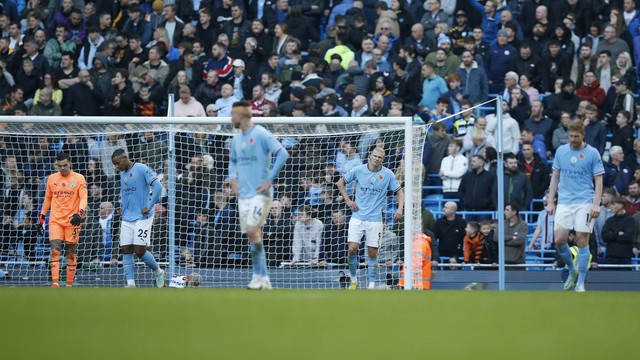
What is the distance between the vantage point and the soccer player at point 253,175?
12938mm

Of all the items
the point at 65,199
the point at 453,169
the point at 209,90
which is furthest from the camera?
the point at 209,90

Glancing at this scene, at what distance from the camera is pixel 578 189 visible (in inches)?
573

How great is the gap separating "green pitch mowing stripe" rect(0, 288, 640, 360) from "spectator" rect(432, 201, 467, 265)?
6.74 metres

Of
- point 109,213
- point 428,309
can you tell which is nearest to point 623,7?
point 109,213

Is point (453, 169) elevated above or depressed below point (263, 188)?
above

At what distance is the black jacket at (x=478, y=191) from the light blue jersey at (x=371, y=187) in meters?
3.68

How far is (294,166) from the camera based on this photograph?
1845 cm

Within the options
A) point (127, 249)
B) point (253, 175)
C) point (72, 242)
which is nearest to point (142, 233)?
point (127, 249)

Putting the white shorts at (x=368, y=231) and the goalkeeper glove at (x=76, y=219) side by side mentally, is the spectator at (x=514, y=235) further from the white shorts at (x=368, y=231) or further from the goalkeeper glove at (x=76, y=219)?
the goalkeeper glove at (x=76, y=219)

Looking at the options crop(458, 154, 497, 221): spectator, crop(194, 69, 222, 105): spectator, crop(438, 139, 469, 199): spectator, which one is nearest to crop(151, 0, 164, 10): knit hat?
crop(194, 69, 222, 105): spectator

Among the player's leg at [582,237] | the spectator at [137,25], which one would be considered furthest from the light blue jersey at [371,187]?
the spectator at [137,25]

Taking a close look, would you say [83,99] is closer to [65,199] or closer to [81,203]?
[65,199]

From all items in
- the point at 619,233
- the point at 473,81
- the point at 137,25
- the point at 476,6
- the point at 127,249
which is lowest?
the point at 127,249

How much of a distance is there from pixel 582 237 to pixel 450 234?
4.65 metres
